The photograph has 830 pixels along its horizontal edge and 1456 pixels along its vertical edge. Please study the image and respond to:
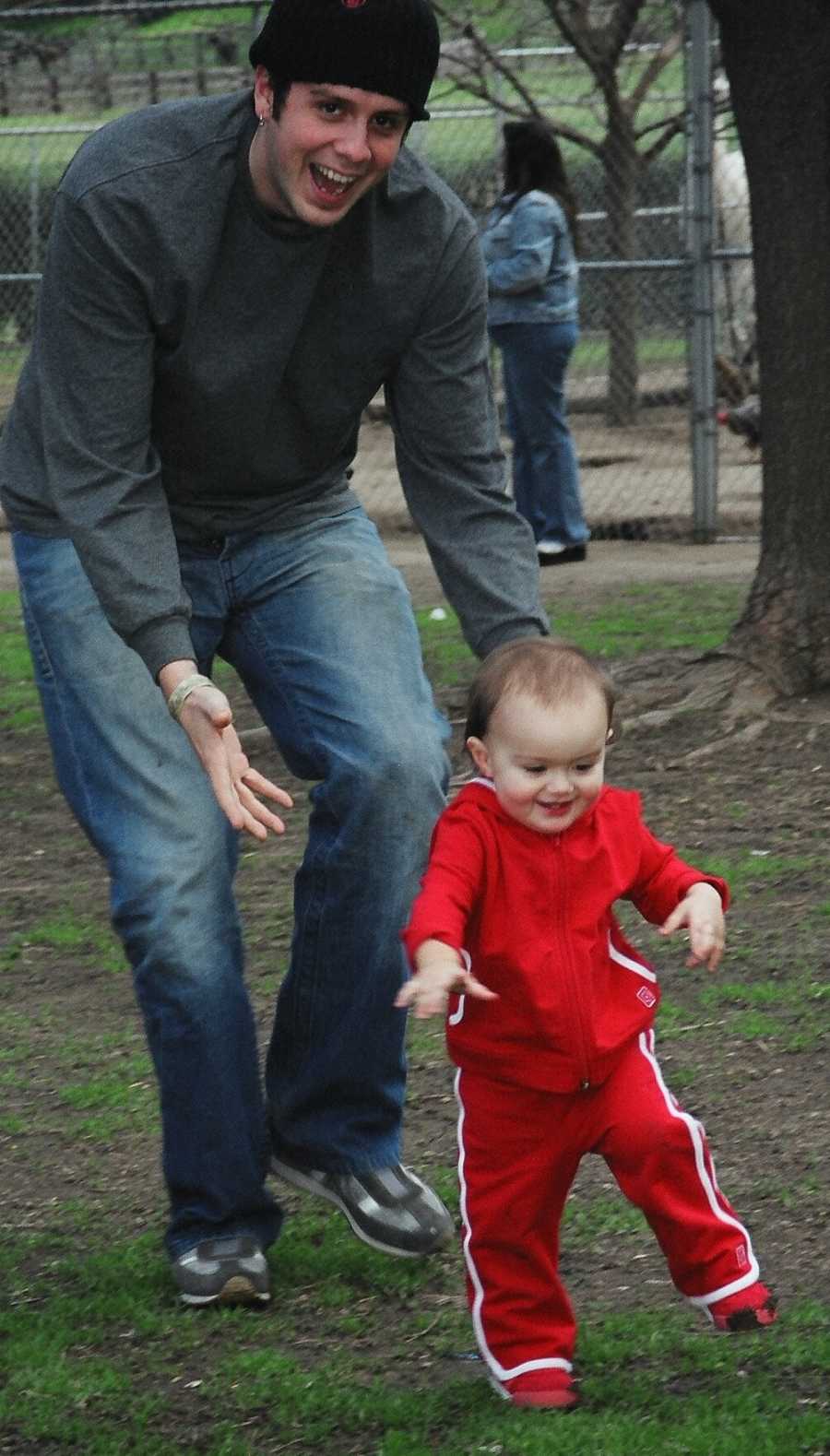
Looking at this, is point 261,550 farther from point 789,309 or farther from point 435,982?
point 789,309

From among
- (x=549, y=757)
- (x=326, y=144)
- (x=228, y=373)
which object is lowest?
(x=549, y=757)

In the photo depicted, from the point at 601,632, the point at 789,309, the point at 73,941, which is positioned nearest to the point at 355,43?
the point at 73,941

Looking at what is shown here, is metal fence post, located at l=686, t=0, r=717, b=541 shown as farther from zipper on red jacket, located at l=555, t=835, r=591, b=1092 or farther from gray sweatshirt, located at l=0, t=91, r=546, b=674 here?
zipper on red jacket, located at l=555, t=835, r=591, b=1092

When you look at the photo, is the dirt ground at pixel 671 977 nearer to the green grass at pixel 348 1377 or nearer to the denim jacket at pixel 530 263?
the green grass at pixel 348 1377

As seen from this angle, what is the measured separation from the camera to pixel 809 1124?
3863 mm

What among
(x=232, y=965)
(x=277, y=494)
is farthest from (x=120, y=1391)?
(x=277, y=494)

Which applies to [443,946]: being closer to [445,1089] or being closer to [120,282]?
[120,282]

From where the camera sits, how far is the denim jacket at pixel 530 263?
9.75 meters

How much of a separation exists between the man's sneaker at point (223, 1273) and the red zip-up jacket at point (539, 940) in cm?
60

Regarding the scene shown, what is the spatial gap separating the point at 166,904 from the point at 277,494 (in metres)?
0.68

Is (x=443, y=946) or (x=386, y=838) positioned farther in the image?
(x=386, y=838)

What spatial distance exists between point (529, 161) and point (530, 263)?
515 mm

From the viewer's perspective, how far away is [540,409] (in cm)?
993

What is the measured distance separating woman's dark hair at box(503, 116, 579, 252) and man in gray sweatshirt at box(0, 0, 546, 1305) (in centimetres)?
677
